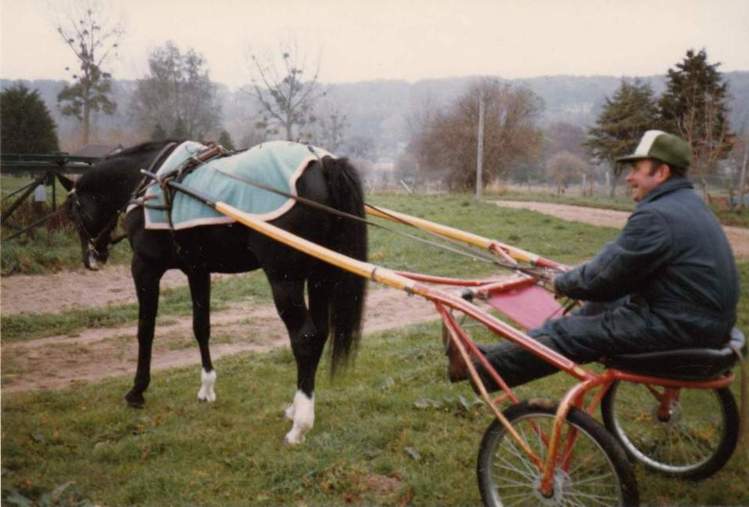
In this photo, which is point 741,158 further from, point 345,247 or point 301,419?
point 301,419

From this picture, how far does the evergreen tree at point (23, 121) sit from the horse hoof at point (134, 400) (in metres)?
11.6

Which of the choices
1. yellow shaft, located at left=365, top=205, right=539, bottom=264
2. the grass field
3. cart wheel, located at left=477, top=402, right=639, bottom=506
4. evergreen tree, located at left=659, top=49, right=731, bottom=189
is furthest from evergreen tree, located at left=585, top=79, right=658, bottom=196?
cart wheel, located at left=477, top=402, right=639, bottom=506

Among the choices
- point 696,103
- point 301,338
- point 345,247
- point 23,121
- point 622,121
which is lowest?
point 301,338

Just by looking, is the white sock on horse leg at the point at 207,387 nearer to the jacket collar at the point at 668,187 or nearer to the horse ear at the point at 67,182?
the horse ear at the point at 67,182

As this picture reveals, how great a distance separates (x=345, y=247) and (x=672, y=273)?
2.24 m

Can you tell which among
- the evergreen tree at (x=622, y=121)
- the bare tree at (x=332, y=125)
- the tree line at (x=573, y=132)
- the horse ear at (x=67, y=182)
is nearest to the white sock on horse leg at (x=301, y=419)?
the horse ear at (x=67, y=182)

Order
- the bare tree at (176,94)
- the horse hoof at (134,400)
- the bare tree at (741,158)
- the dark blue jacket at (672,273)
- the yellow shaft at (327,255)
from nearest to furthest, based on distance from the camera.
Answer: the dark blue jacket at (672,273) < the yellow shaft at (327,255) < the horse hoof at (134,400) < the bare tree at (741,158) < the bare tree at (176,94)

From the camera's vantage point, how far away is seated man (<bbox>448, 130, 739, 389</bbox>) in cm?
261

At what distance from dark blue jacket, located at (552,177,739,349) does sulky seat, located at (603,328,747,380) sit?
8 centimetres

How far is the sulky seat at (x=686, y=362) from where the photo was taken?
2.57 metres

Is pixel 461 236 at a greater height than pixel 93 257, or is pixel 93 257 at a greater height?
pixel 461 236

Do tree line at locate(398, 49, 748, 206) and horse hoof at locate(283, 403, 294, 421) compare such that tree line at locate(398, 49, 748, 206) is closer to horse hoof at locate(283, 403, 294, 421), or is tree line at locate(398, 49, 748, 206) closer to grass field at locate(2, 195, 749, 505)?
grass field at locate(2, 195, 749, 505)

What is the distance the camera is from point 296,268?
160 inches

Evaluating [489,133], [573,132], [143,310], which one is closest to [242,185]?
[143,310]
